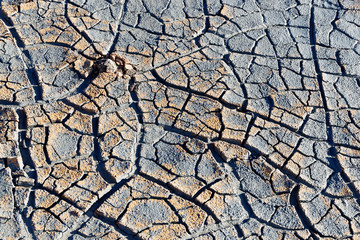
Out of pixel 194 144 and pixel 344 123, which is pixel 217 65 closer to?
pixel 194 144

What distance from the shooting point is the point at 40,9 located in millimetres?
4406

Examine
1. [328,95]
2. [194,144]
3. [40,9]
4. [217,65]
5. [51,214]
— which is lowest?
[51,214]

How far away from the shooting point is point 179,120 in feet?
12.2

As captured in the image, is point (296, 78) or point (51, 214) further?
point (296, 78)

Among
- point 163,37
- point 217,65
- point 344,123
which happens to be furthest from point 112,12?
point 344,123

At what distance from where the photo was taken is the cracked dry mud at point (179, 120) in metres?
3.20

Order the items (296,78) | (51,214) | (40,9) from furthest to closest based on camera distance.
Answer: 1. (40,9)
2. (296,78)
3. (51,214)

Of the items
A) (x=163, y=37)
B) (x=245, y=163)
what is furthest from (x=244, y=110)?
(x=163, y=37)

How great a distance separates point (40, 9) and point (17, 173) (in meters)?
1.87

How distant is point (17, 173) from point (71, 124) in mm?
578

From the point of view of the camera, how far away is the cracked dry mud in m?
3.20

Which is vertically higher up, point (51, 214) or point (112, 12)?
point (112, 12)

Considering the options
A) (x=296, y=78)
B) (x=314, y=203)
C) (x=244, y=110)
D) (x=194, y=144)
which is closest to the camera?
(x=314, y=203)

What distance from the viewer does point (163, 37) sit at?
432 centimetres
